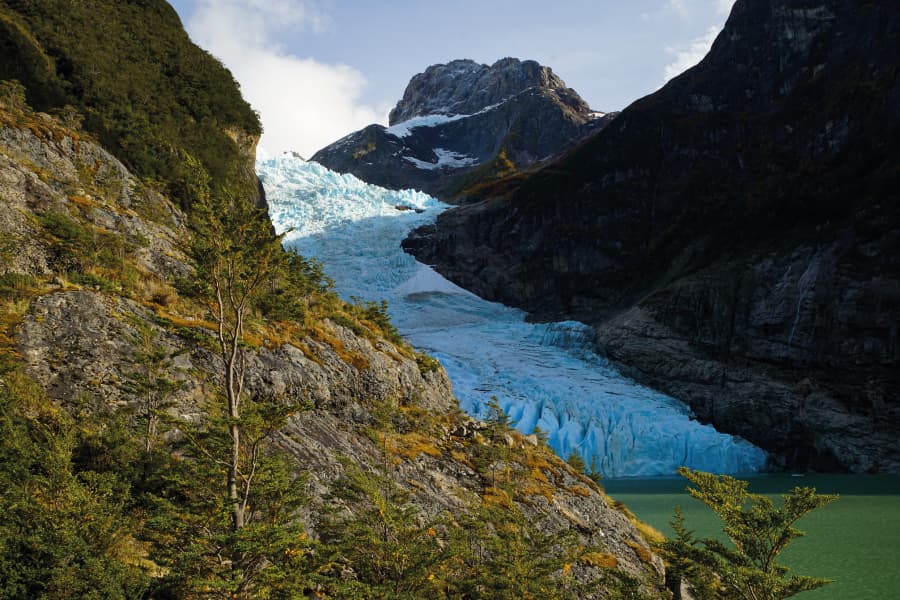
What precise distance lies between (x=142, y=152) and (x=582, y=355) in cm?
5428

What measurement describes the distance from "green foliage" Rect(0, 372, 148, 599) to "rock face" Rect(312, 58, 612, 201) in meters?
138

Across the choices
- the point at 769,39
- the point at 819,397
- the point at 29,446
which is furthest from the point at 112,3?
the point at 769,39

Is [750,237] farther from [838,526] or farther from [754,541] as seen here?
[754,541]

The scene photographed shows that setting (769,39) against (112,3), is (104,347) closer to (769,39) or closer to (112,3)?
(112,3)

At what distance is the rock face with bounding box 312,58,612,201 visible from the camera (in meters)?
159

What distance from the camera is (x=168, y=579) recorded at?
220 inches

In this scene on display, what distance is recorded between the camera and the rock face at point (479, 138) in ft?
522

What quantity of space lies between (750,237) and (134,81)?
67.9 meters

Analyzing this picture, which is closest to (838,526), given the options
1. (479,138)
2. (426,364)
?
(426,364)

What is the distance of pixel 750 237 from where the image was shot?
216ft

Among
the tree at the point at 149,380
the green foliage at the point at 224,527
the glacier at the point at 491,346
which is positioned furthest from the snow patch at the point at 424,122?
the green foliage at the point at 224,527

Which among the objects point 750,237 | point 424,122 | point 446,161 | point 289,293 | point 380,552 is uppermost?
point 424,122

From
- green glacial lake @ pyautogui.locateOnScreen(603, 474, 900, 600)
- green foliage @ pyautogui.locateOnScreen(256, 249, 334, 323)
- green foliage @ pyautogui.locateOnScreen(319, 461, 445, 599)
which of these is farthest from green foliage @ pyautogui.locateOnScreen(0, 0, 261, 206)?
green glacial lake @ pyautogui.locateOnScreen(603, 474, 900, 600)

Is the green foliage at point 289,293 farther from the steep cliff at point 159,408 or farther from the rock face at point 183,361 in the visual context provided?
the rock face at point 183,361
